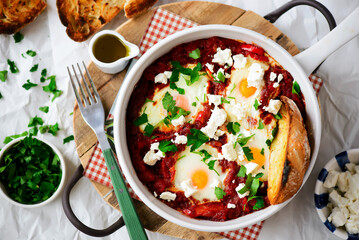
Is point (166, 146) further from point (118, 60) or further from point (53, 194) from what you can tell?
point (53, 194)

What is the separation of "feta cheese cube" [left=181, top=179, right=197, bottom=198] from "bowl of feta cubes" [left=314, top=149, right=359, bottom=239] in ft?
3.68

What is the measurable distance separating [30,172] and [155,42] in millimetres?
1738

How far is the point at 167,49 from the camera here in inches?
117

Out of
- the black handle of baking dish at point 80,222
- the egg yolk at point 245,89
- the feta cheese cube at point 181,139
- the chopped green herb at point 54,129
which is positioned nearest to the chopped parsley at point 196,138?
the feta cheese cube at point 181,139

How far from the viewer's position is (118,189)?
115 inches

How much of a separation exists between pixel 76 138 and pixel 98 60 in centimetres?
70

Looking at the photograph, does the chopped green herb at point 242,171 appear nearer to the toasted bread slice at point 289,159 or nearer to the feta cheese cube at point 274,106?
the toasted bread slice at point 289,159

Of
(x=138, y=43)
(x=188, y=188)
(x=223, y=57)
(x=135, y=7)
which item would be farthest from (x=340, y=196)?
(x=135, y=7)

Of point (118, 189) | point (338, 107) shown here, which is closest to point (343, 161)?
point (338, 107)

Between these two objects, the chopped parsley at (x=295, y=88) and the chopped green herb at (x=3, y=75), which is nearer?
the chopped parsley at (x=295, y=88)

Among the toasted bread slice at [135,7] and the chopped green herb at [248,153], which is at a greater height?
the toasted bread slice at [135,7]

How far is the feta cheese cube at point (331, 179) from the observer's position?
124 inches

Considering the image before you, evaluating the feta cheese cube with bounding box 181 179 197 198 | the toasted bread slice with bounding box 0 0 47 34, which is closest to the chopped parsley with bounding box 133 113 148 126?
the feta cheese cube with bounding box 181 179 197 198

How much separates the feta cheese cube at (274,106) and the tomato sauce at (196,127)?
6 centimetres
